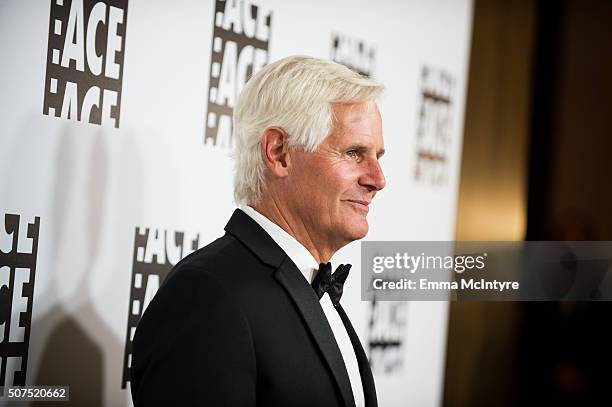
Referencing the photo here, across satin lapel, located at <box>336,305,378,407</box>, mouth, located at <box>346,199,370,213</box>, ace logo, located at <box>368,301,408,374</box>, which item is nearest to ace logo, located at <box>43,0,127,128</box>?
mouth, located at <box>346,199,370,213</box>

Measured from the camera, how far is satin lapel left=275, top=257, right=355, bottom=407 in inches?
61.9

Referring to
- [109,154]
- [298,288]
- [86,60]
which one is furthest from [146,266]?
[298,288]

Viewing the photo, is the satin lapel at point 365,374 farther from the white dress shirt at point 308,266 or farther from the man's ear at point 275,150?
the man's ear at point 275,150

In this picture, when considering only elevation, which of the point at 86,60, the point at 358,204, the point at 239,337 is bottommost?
the point at 239,337

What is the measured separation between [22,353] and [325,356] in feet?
2.43

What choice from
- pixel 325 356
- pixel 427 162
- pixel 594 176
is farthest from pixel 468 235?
pixel 325 356

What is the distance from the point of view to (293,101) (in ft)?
5.61

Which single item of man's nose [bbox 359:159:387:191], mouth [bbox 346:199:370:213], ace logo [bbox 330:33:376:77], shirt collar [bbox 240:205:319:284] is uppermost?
ace logo [bbox 330:33:376:77]

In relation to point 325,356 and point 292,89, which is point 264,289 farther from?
point 292,89

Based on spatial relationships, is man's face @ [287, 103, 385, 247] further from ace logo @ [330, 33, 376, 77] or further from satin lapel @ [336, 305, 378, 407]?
ace logo @ [330, 33, 376, 77]

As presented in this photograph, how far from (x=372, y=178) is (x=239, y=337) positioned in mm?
486

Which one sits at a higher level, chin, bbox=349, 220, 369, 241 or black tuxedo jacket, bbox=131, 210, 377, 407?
chin, bbox=349, 220, 369, 241

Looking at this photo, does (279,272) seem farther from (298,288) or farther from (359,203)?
(359,203)

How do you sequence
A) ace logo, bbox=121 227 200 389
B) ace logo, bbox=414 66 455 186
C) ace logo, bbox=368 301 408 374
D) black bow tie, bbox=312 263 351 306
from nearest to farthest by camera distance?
black bow tie, bbox=312 263 351 306, ace logo, bbox=121 227 200 389, ace logo, bbox=368 301 408 374, ace logo, bbox=414 66 455 186
